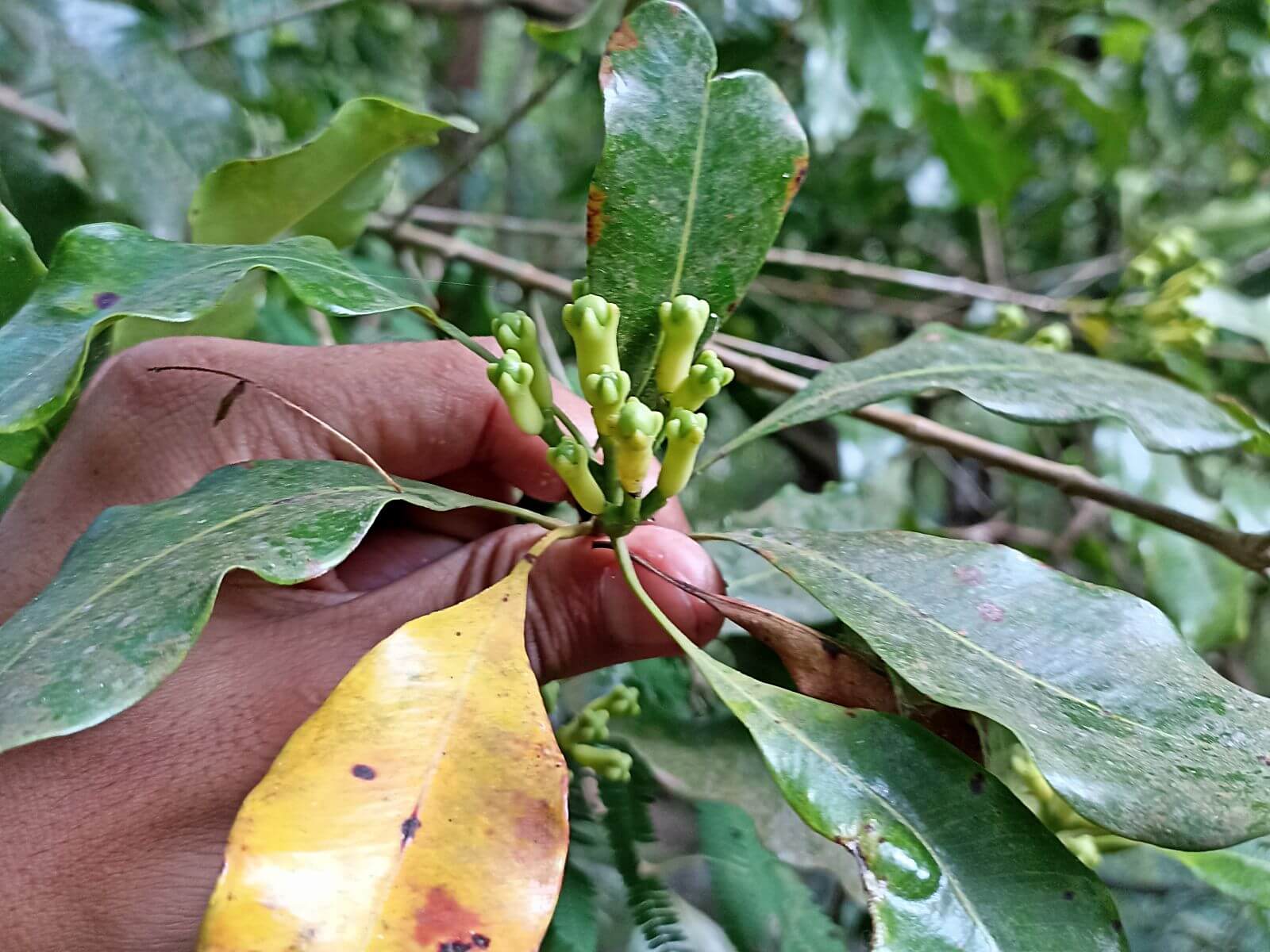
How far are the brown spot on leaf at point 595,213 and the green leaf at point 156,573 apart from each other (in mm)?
245

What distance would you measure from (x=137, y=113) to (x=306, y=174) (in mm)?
354

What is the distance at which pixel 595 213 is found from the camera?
2.23 ft

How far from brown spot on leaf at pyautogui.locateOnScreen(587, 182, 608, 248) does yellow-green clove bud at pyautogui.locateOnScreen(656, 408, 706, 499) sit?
158 mm

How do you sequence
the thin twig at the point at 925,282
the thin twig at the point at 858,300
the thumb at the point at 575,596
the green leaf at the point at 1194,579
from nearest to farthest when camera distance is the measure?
the thumb at the point at 575,596 < the green leaf at the point at 1194,579 < the thin twig at the point at 925,282 < the thin twig at the point at 858,300

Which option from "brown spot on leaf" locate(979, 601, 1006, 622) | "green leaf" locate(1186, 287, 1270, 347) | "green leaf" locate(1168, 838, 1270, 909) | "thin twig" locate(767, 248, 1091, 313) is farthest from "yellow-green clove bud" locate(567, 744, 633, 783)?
"green leaf" locate(1186, 287, 1270, 347)

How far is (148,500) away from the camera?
710 millimetres

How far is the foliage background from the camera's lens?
994 millimetres

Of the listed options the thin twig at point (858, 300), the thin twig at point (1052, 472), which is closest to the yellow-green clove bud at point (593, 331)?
the thin twig at point (1052, 472)

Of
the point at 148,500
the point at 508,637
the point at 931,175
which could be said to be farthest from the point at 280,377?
the point at 931,175

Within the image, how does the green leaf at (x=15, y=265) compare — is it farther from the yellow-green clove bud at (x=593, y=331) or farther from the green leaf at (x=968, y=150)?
the green leaf at (x=968, y=150)

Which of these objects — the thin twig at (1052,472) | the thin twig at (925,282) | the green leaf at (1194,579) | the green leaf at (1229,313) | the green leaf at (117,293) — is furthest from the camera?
the thin twig at (925,282)

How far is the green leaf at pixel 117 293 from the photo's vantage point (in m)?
0.51

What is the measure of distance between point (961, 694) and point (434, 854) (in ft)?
1.02

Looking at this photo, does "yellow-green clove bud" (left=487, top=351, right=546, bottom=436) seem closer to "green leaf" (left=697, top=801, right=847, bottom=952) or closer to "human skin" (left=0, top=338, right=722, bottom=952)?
"human skin" (left=0, top=338, right=722, bottom=952)
